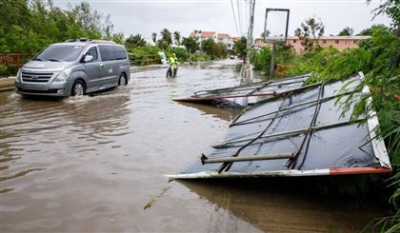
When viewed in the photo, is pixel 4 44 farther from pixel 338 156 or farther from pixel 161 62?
pixel 161 62

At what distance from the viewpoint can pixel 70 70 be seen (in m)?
11.6

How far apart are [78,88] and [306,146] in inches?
368

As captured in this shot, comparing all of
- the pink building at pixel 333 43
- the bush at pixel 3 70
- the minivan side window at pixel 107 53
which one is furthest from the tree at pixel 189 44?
the minivan side window at pixel 107 53

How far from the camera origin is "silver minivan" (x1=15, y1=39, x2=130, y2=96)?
11195mm

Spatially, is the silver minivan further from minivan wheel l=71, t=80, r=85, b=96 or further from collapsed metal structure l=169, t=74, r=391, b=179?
collapsed metal structure l=169, t=74, r=391, b=179

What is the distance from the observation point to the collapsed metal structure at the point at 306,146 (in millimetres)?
3821

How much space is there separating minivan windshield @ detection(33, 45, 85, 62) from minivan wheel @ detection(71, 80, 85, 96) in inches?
31.4

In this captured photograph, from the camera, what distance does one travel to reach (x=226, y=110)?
38.1 feet

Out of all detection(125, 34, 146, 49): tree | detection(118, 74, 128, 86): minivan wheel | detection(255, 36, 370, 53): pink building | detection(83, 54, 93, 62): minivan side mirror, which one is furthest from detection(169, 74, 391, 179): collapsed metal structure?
detection(125, 34, 146, 49): tree

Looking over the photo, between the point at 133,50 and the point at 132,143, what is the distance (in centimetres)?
3314

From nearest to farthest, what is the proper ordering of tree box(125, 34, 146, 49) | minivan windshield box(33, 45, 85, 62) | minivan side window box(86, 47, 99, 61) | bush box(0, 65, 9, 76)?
minivan windshield box(33, 45, 85, 62), minivan side window box(86, 47, 99, 61), bush box(0, 65, 9, 76), tree box(125, 34, 146, 49)

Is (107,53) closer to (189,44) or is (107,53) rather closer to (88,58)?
(88,58)

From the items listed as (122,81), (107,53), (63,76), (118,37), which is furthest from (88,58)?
(118,37)

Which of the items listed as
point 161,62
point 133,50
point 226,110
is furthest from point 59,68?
point 161,62
